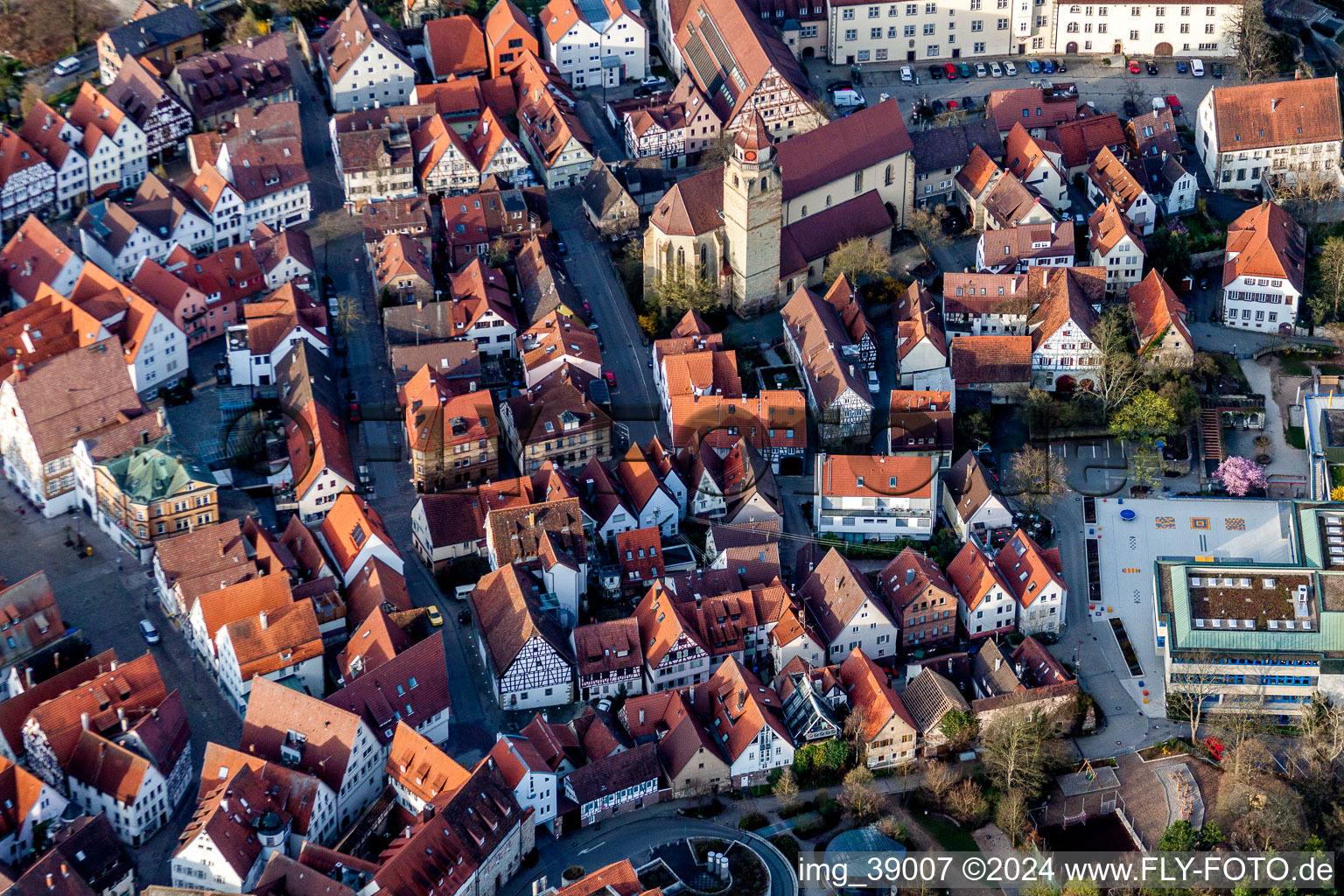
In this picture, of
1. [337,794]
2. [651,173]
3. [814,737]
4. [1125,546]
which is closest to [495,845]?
[337,794]

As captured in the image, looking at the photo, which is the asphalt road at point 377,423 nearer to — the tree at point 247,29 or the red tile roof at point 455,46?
the tree at point 247,29

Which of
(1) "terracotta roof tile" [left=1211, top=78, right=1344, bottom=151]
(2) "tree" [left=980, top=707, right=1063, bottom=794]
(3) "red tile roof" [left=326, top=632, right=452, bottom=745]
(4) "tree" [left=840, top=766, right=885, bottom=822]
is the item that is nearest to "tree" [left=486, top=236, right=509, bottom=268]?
(3) "red tile roof" [left=326, top=632, right=452, bottom=745]

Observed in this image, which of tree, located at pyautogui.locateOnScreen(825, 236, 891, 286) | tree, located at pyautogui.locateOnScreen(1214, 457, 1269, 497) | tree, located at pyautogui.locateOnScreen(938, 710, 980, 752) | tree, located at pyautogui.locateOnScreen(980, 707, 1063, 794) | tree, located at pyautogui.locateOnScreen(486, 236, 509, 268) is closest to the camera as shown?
tree, located at pyautogui.locateOnScreen(980, 707, 1063, 794)

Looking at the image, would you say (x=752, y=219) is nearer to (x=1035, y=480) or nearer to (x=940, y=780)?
(x=1035, y=480)

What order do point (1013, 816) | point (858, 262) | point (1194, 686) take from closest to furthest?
1. point (1013, 816)
2. point (1194, 686)
3. point (858, 262)

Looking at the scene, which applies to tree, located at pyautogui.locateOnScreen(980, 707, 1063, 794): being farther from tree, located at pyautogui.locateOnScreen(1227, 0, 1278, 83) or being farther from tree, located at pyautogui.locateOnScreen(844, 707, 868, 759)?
tree, located at pyautogui.locateOnScreen(1227, 0, 1278, 83)

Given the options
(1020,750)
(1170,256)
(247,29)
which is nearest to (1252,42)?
(1170,256)
